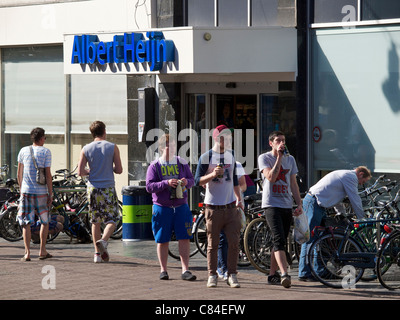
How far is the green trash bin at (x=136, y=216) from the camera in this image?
1285cm

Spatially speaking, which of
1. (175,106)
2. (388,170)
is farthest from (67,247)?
(388,170)

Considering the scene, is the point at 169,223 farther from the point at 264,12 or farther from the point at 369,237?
the point at 264,12

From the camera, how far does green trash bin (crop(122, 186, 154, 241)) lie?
12852 mm

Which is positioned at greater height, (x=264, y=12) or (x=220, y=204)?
(x=264, y=12)

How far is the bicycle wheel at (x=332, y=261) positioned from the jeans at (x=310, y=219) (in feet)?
0.88

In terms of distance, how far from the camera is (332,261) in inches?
399

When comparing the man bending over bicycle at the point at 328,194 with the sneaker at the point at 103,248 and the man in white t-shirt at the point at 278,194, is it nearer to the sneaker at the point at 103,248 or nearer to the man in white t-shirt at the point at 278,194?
the man in white t-shirt at the point at 278,194

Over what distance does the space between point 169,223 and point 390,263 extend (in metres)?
2.63

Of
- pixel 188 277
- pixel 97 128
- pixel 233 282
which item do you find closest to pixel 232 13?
pixel 97 128

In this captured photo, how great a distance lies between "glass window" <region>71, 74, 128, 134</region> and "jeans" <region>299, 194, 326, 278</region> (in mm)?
7331

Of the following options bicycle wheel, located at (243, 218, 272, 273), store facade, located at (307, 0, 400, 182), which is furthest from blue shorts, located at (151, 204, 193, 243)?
store facade, located at (307, 0, 400, 182)

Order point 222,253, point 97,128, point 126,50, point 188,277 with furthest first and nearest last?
point 126,50 → point 97,128 → point 222,253 → point 188,277

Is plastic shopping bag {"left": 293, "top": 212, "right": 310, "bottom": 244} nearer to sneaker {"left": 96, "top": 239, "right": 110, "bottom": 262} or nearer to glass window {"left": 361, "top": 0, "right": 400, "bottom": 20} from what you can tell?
sneaker {"left": 96, "top": 239, "right": 110, "bottom": 262}

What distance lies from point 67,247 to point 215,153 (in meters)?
4.28
